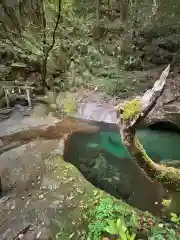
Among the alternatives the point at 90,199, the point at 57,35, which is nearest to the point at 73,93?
the point at 57,35

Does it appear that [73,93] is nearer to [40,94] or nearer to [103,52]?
[40,94]

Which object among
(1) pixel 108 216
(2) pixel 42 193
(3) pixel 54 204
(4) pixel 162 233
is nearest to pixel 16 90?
(2) pixel 42 193

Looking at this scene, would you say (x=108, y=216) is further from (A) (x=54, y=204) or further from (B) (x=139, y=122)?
(B) (x=139, y=122)

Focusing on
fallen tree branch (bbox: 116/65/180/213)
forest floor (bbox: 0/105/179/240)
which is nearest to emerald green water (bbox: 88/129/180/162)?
forest floor (bbox: 0/105/179/240)

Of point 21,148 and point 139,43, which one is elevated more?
point 139,43

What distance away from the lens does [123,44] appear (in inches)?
487

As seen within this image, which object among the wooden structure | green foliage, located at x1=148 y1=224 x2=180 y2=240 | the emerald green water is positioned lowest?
the emerald green water

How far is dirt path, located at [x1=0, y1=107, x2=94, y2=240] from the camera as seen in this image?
4344mm

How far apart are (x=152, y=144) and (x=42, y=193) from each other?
4399 mm

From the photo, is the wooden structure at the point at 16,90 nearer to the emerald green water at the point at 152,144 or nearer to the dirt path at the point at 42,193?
the dirt path at the point at 42,193

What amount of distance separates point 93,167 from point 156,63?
7.56m

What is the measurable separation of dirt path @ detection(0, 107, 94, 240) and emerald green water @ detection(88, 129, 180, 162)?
1827mm

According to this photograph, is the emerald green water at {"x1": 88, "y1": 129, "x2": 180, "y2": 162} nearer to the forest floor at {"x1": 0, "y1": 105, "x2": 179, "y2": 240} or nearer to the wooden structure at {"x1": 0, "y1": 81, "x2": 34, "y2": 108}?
the forest floor at {"x1": 0, "y1": 105, "x2": 179, "y2": 240}

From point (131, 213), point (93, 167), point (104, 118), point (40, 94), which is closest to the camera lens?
point (131, 213)
